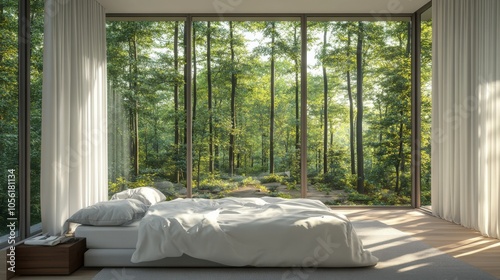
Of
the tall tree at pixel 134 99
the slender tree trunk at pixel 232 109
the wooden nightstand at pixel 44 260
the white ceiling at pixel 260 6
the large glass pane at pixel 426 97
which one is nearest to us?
the wooden nightstand at pixel 44 260

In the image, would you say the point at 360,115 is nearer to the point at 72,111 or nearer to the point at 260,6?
the point at 260,6

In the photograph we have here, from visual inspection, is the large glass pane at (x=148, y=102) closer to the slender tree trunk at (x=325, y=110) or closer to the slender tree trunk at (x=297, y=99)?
the slender tree trunk at (x=297, y=99)

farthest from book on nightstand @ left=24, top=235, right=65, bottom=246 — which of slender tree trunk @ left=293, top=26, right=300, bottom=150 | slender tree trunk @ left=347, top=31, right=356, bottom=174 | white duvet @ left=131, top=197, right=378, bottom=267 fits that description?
slender tree trunk @ left=347, top=31, right=356, bottom=174

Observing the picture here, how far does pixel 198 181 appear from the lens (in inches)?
316

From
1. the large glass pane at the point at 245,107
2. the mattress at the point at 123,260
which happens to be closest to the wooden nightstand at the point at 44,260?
the mattress at the point at 123,260

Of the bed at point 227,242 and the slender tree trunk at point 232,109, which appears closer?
the bed at point 227,242

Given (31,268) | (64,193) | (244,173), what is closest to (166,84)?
(244,173)

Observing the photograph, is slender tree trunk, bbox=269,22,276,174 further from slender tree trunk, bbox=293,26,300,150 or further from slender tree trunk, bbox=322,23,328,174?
slender tree trunk, bbox=322,23,328,174

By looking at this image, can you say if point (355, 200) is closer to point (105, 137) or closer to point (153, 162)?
point (153, 162)

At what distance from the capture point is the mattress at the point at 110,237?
383 centimetres

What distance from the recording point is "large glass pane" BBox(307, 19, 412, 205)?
792 cm

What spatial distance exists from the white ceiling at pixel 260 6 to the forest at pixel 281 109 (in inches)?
33.1

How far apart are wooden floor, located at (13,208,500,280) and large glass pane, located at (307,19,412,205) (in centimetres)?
88

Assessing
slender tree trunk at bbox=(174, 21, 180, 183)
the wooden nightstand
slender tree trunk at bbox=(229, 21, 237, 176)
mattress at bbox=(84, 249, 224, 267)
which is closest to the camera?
the wooden nightstand
